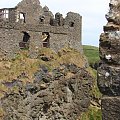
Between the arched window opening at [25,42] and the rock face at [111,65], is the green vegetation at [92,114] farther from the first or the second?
the rock face at [111,65]

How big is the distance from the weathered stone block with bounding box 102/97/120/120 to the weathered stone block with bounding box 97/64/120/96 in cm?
6

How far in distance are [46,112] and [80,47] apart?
750 centimetres

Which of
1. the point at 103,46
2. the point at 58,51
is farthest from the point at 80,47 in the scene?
the point at 103,46

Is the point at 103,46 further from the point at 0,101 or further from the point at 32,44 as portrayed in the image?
the point at 32,44

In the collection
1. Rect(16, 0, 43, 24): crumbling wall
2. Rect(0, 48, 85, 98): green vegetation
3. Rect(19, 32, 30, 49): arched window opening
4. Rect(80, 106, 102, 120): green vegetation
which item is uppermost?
Rect(16, 0, 43, 24): crumbling wall

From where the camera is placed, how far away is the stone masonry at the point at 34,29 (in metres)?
32.3

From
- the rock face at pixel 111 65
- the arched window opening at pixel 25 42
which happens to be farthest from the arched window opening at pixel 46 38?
the rock face at pixel 111 65

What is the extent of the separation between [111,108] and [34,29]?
29.1 meters

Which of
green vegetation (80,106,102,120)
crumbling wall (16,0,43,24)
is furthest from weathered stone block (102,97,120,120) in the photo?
crumbling wall (16,0,43,24)

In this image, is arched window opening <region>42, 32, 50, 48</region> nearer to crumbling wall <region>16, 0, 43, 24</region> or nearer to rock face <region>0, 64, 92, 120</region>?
crumbling wall <region>16, 0, 43, 24</region>

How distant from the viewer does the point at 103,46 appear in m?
4.88

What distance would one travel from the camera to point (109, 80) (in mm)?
4801

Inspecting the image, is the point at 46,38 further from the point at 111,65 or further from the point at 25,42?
the point at 111,65

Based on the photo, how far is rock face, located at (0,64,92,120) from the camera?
95.5 ft
